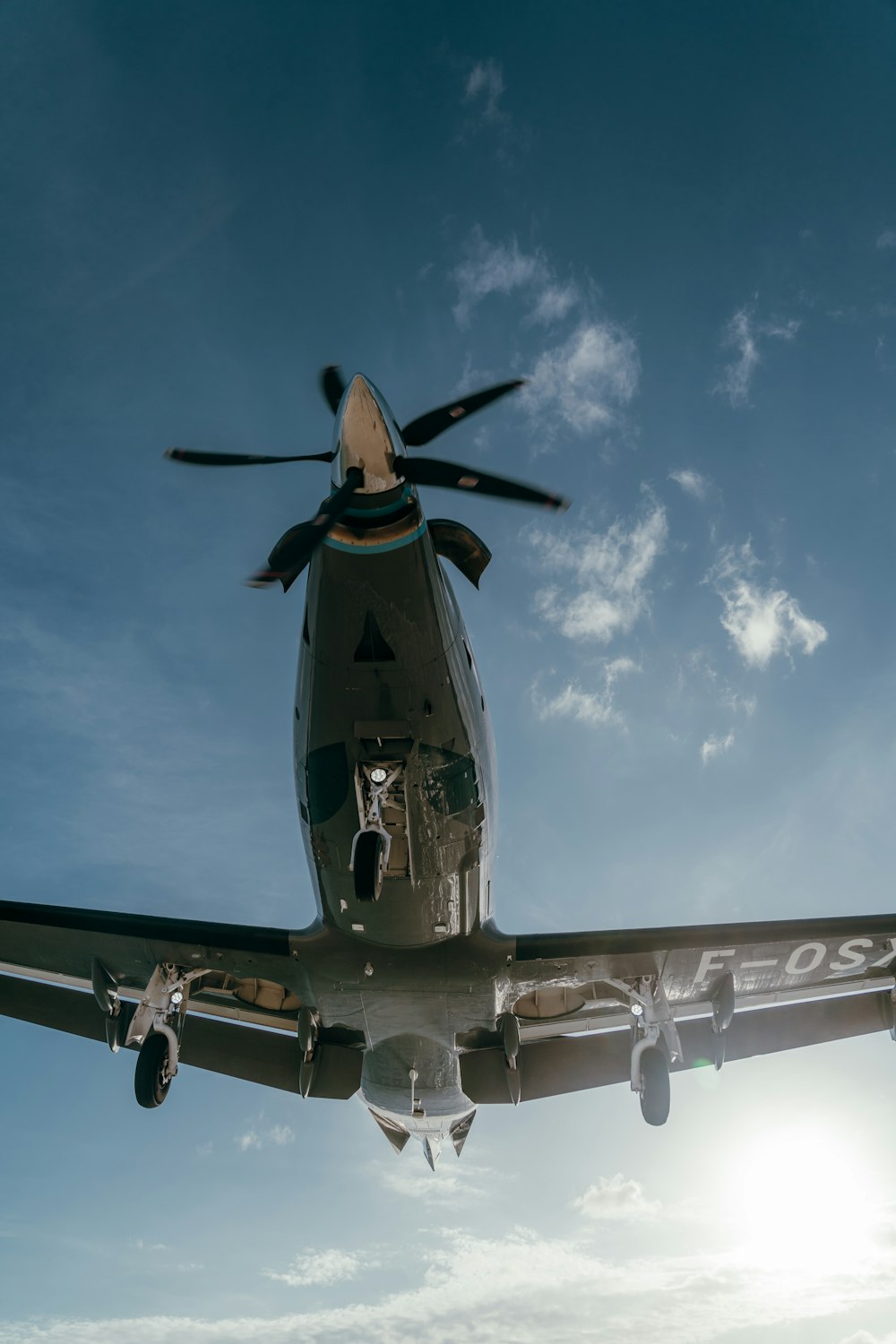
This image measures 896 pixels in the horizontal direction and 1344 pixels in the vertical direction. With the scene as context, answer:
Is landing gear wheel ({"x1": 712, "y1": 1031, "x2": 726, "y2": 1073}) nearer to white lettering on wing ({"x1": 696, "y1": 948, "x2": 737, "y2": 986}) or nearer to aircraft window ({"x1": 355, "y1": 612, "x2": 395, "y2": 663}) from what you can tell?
white lettering on wing ({"x1": 696, "y1": 948, "x2": 737, "y2": 986})

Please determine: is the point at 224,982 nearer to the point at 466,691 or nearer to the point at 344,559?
the point at 466,691

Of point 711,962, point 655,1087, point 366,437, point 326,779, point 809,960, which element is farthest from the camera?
point 809,960

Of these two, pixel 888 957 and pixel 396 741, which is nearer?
pixel 396 741

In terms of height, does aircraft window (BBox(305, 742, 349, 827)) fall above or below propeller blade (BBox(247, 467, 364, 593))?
below

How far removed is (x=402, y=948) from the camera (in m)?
12.5

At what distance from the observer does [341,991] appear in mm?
13359

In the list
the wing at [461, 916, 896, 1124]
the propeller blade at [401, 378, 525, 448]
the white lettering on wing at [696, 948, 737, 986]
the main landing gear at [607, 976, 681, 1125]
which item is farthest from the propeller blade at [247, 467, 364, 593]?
the white lettering on wing at [696, 948, 737, 986]

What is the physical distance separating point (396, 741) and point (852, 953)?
10636 mm

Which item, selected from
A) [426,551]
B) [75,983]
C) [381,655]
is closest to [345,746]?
[381,655]

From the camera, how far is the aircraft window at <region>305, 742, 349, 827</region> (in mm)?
10758

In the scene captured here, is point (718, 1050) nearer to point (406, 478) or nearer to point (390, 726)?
point (390, 726)

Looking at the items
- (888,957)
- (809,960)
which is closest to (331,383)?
(809,960)

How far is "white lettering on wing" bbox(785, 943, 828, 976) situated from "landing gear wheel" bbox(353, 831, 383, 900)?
30.0 ft

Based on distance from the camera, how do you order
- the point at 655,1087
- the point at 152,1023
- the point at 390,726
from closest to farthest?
the point at 390,726 < the point at 655,1087 < the point at 152,1023
